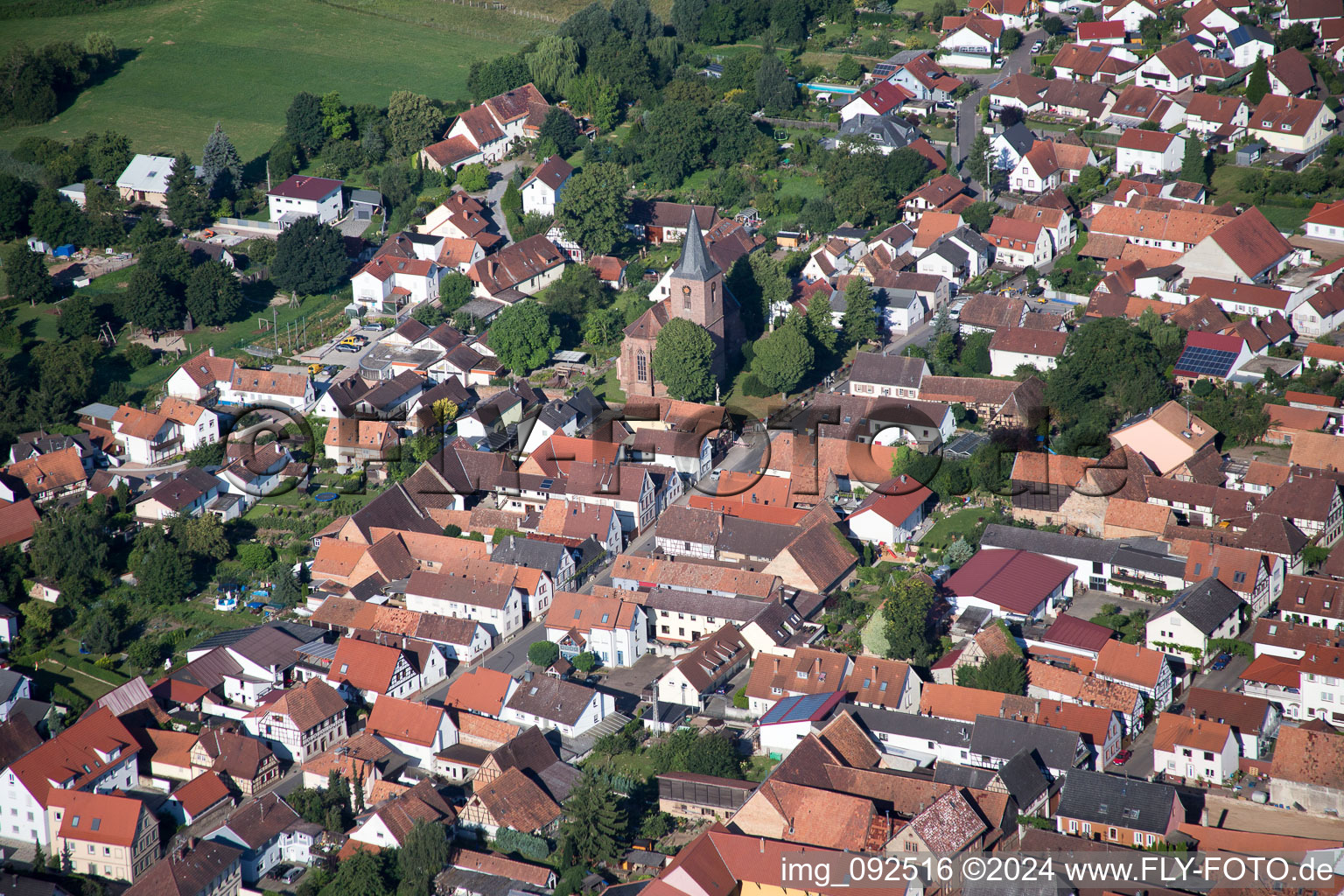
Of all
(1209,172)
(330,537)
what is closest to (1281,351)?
(1209,172)

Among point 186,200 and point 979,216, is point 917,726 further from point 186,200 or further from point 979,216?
point 186,200

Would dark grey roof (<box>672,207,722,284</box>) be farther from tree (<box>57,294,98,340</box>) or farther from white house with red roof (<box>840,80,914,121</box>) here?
tree (<box>57,294,98,340</box>)

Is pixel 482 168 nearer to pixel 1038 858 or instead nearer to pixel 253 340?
pixel 253 340

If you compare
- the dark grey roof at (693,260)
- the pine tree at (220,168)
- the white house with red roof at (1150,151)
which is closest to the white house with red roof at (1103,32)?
→ the white house with red roof at (1150,151)

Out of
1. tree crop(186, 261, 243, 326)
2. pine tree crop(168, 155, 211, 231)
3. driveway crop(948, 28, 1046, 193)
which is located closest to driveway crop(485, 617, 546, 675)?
tree crop(186, 261, 243, 326)

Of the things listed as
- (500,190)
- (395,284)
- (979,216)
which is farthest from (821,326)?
(500,190)

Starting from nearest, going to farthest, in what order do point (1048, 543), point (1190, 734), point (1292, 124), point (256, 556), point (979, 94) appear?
point (1190, 734)
point (1048, 543)
point (256, 556)
point (1292, 124)
point (979, 94)

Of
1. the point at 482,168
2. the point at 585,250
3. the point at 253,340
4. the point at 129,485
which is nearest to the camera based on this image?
the point at 129,485
